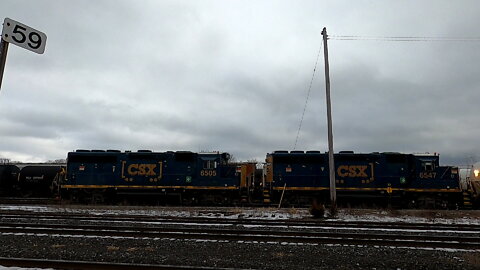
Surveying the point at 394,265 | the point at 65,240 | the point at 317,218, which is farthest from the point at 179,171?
the point at 394,265

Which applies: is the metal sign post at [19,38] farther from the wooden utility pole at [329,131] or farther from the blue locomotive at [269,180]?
the blue locomotive at [269,180]

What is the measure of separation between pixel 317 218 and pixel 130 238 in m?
7.91

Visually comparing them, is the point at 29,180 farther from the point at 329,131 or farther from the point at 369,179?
the point at 369,179

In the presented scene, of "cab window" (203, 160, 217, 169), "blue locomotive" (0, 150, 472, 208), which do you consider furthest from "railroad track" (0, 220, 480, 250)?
"cab window" (203, 160, 217, 169)

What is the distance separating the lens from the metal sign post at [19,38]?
4.29 metres

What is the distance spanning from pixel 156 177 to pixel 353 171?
39.2ft

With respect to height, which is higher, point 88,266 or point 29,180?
point 29,180

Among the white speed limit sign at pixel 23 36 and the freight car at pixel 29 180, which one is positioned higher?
the white speed limit sign at pixel 23 36

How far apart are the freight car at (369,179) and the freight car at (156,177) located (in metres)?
2.63

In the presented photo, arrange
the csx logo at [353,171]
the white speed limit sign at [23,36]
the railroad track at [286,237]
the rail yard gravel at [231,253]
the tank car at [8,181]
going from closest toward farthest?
the white speed limit sign at [23,36] < the rail yard gravel at [231,253] < the railroad track at [286,237] < the csx logo at [353,171] < the tank car at [8,181]

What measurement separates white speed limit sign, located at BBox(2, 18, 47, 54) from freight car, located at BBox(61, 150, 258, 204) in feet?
56.9

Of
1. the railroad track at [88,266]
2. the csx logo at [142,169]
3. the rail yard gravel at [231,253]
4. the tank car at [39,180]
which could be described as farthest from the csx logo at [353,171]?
the tank car at [39,180]

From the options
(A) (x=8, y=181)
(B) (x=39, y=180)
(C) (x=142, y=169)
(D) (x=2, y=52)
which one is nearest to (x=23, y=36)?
(D) (x=2, y=52)

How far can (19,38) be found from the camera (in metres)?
4.36
